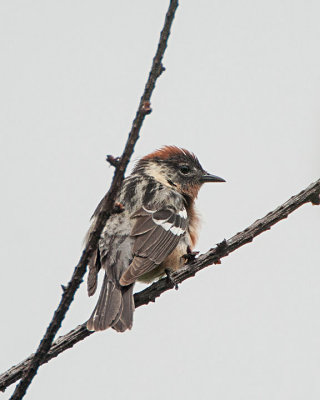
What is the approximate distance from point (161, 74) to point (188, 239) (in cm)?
349

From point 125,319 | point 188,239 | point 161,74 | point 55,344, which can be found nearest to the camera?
point 161,74

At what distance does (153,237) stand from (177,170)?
6.35ft

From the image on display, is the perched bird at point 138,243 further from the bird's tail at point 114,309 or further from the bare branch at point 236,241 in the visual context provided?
the bare branch at point 236,241

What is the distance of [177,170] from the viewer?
24.3 feet

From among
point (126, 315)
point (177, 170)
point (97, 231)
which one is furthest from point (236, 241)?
point (177, 170)

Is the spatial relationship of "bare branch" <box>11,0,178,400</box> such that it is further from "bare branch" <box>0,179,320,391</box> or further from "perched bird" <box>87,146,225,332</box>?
"perched bird" <box>87,146,225,332</box>

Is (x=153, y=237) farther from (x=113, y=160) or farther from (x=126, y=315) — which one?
(x=113, y=160)

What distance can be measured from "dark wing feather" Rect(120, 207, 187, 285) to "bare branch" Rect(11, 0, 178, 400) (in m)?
2.31

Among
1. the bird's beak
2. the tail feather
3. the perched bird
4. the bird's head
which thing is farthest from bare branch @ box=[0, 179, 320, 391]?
the bird's beak

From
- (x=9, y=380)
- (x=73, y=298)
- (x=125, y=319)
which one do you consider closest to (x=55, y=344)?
(x=9, y=380)

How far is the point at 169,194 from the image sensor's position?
21.0 ft

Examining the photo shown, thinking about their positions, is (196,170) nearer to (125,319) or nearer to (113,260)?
(113,260)

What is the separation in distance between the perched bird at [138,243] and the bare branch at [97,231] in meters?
1.58

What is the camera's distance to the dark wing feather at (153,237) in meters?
5.30
